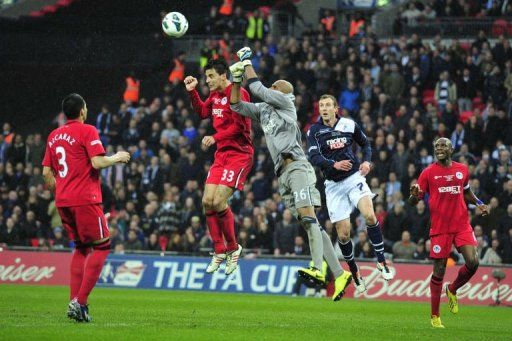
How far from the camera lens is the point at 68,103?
13086mm

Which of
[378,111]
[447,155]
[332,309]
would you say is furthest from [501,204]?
[447,155]

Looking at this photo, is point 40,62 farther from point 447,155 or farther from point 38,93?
point 447,155

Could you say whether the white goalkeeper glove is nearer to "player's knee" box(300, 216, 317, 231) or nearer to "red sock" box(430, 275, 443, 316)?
"player's knee" box(300, 216, 317, 231)

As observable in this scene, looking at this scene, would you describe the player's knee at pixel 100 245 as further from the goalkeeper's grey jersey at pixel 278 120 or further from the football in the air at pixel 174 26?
the football in the air at pixel 174 26

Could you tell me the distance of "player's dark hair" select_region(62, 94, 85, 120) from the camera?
42.9ft

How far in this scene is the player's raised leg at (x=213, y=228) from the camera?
1577cm

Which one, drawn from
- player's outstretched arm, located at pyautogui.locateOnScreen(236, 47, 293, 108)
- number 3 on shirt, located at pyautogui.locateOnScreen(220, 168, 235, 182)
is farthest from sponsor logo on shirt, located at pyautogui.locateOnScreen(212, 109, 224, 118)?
player's outstretched arm, located at pyautogui.locateOnScreen(236, 47, 293, 108)

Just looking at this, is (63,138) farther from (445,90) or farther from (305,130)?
(445,90)

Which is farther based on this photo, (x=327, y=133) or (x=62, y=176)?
(x=327, y=133)

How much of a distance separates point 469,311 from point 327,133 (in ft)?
18.0

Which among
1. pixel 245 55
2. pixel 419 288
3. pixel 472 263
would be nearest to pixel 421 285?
pixel 419 288

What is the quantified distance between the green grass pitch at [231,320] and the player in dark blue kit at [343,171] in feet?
3.68

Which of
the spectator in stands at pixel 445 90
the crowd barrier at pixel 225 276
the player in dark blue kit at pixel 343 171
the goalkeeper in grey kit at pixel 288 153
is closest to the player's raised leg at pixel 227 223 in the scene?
the goalkeeper in grey kit at pixel 288 153

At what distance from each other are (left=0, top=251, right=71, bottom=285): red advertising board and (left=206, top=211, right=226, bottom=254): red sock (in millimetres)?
10996
